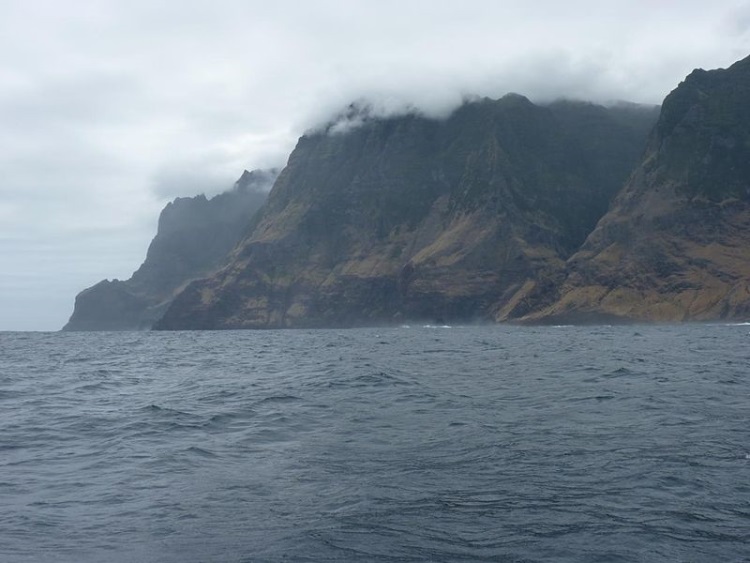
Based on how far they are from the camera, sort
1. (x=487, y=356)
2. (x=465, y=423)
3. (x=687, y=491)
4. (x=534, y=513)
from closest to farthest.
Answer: (x=534, y=513) → (x=687, y=491) → (x=465, y=423) → (x=487, y=356)

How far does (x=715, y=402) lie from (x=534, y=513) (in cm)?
1688

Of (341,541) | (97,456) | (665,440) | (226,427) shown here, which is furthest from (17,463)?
(665,440)

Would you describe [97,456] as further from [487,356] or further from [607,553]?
[487,356]

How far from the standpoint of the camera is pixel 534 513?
16625 mm

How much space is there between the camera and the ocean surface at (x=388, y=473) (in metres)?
15.2

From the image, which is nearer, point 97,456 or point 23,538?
point 23,538

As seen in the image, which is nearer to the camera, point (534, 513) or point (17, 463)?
point (534, 513)

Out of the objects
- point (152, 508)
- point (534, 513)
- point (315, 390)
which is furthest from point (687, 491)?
point (315, 390)

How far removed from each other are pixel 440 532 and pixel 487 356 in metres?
48.4

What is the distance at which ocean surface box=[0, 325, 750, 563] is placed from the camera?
15203 millimetres

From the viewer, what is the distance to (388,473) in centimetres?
2078

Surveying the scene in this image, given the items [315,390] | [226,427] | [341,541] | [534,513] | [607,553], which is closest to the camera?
[607,553]

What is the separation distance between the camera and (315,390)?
132 ft

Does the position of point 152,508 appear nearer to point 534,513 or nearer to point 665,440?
point 534,513
